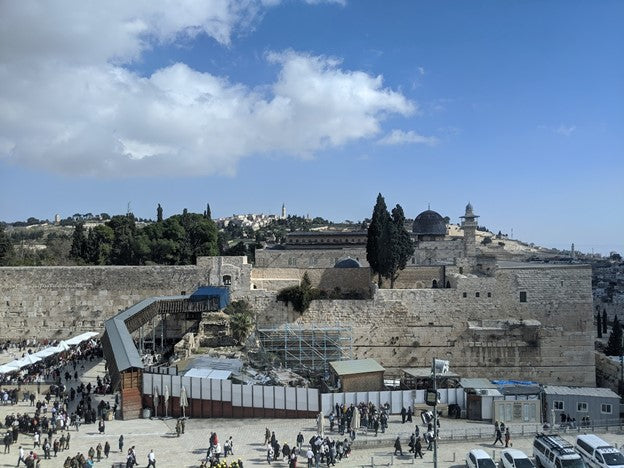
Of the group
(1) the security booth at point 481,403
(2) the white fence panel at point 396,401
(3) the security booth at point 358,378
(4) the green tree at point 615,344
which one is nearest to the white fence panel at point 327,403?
(3) the security booth at point 358,378

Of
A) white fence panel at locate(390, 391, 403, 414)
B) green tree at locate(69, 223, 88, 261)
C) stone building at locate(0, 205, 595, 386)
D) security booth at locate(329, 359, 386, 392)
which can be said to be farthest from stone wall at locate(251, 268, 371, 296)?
green tree at locate(69, 223, 88, 261)

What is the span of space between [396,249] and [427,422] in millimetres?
13495

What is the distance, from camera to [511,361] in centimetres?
2950

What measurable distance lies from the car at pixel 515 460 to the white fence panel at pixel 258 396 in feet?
27.6

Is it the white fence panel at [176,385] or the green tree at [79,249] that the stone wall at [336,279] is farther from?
the green tree at [79,249]

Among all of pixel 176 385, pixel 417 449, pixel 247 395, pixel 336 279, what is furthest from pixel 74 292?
pixel 417 449

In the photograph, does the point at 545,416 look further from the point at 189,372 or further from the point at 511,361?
the point at 189,372

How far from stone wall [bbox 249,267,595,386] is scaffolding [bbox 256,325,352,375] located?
1.48 ft

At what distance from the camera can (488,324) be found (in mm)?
29969

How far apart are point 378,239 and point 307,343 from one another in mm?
6806

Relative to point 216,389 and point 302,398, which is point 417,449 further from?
point 216,389

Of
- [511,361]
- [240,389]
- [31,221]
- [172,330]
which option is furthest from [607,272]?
[31,221]

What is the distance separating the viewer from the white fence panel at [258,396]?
2048 cm

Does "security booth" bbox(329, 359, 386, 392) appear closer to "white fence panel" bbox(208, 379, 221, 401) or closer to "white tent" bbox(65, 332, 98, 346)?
"white fence panel" bbox(208, 379, 221, 401)
